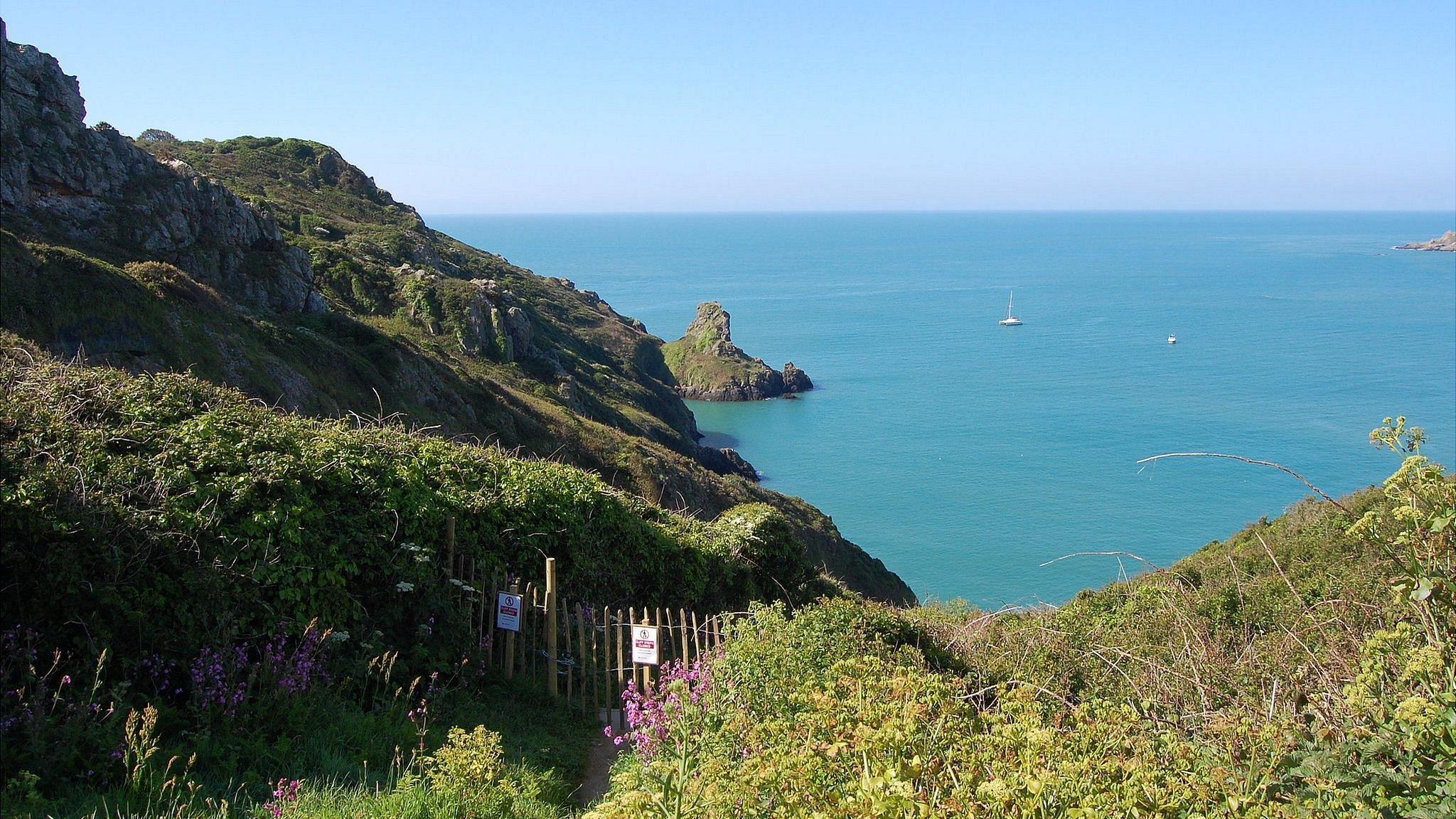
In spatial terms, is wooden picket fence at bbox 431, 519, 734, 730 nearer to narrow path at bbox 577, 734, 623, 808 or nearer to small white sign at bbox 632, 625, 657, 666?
small white sign at bbox 632, 625, 657, 666

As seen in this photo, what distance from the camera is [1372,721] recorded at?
12.8ft

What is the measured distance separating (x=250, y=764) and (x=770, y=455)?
240 ft

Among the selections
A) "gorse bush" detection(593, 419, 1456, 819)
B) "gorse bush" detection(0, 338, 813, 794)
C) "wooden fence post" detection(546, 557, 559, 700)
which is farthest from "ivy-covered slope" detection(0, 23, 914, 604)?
"gorse bush" detection(593, 419, 1456, 819)

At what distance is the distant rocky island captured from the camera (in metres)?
99.3

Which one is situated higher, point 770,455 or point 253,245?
point 253,245

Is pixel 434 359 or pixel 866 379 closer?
pixel 434 359

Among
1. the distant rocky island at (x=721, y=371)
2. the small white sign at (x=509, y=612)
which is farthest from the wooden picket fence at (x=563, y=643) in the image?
the distant rocky island at (x=721, y=371)

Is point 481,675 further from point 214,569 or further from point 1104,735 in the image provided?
point 1104,735

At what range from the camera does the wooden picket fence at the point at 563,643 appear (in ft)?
30.1

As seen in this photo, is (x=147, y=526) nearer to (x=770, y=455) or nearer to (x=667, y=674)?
(x=667, y=674)

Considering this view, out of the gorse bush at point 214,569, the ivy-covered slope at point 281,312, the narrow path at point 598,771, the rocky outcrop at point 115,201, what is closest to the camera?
the gorse bush at point 214,569

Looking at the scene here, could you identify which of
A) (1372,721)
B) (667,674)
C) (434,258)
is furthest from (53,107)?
(1372,721)

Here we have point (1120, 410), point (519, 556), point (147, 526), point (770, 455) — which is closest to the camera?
point (147, 526)

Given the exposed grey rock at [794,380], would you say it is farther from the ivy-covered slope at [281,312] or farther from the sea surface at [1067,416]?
the ivy-covered slope at [281,312]
